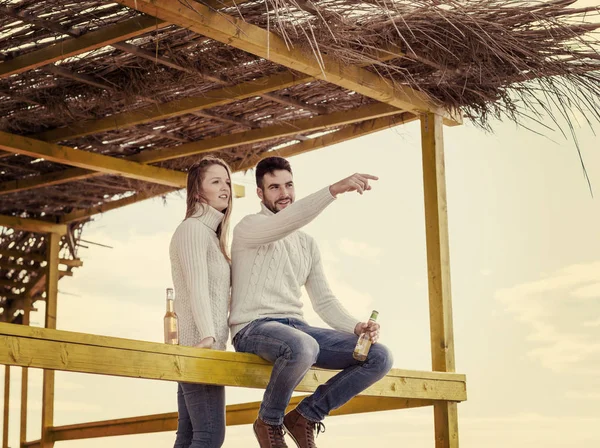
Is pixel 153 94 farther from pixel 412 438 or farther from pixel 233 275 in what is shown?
pixel 412 438

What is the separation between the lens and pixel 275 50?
424cm

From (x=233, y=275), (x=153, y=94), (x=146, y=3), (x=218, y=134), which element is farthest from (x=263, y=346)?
(x=218, y=134)

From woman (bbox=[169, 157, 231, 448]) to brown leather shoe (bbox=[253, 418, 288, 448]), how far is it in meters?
0.14

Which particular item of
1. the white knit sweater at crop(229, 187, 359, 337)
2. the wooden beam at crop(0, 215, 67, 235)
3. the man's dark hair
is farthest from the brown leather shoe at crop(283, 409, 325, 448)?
the wooden beam at crop(0, 215, 67, 235)

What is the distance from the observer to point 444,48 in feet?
14.9

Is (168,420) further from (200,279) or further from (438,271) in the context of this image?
(200,279)

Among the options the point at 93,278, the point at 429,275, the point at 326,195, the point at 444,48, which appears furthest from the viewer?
the point at 93,278

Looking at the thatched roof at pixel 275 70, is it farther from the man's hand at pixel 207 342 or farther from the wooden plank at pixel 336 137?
the man's hand at pixel 207 342

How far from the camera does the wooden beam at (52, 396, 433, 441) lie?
5.07 meters

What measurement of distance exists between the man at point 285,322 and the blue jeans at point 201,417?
0.15m

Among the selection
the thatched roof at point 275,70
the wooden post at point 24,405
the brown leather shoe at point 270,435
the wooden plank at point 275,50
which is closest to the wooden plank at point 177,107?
the thatched roof at point 275,70

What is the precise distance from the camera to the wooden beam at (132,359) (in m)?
3.08

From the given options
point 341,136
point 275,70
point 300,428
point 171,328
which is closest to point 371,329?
point 300,428

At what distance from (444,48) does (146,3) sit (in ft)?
5.14
